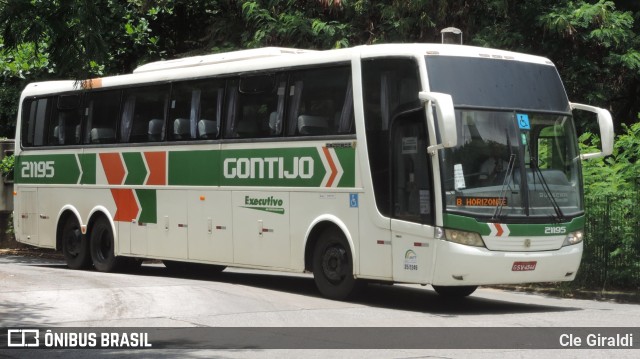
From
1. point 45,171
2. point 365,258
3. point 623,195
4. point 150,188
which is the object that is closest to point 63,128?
point 45,171

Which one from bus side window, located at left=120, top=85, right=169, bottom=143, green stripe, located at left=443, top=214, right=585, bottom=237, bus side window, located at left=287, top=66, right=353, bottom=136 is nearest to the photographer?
green stripe, located at left=443, top=214, right=585, bottom=237

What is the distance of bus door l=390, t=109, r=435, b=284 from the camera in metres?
15.2

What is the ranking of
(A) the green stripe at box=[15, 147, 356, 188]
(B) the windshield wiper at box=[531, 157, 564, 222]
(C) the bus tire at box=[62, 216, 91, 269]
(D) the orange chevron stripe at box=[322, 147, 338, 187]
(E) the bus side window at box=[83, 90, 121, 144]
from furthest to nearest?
(C) the bus tire at box=[62, 216, 91, 269] → (E) the bus side window at box=[83, 90, 121, 144] → (A) the green stripe at box=[15, 147, 356, 188] → (D) the orange chevron stripe at box=[322, 147, 338, 187] → (B) the windshield wiper at box=[531, 157, 564, 222]

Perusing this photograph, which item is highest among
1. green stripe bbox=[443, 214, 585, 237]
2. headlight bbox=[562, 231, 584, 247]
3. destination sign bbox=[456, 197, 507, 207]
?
destination sign bbox=[456, 197, 507, 207]

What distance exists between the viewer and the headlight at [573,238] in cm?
1580

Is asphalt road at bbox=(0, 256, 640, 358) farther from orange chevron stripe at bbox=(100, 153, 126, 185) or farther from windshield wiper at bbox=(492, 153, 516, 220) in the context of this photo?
orange chevron stripe at bbox=(100, 153, 126, 185)

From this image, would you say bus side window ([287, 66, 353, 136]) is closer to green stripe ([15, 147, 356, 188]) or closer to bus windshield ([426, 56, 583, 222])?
green stripe ([15, 147, 356, 188])

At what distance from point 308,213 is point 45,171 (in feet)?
26.9

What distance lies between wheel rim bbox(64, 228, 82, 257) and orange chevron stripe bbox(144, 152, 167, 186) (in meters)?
2.83

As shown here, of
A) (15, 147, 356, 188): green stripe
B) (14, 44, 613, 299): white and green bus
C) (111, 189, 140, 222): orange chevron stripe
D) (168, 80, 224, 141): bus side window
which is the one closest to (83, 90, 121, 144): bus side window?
(14, 44, 613, 299): white and green bus

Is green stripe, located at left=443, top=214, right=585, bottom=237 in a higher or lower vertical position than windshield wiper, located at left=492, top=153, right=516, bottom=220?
lower

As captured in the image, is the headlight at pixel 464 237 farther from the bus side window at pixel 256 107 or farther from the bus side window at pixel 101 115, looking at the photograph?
the bus side window at pixel 101 115

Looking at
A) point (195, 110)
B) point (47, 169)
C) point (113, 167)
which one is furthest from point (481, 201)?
point (47, 169)

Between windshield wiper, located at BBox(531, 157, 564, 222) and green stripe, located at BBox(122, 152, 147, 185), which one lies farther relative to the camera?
green stripe, located at BBox(122, 152, 147, 185)
